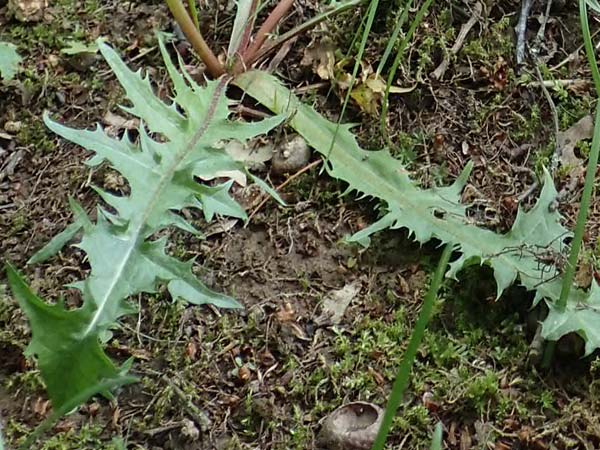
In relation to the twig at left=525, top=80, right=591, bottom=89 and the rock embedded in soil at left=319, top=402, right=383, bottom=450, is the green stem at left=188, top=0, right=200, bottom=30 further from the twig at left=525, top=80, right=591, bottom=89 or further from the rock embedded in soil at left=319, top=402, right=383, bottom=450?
the rock embedded in soil at left=319, top=402, right=383, bottom=450

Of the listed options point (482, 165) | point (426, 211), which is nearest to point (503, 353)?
point (426, 211)

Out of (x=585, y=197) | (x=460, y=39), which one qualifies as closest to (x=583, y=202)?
(x=585, y=197)

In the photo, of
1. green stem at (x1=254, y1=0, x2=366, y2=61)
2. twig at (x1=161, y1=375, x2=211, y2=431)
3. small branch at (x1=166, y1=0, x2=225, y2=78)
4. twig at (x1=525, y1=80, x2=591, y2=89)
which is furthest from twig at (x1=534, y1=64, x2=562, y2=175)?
twig at (x1=161, y1=375, x2=211, y2=431)

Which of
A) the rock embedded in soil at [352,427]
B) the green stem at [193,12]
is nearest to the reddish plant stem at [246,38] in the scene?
the green stem at [193,12]

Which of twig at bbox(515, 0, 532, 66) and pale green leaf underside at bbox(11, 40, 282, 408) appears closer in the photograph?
pale green leaf underside at bbox(11, 40, 282, 408)

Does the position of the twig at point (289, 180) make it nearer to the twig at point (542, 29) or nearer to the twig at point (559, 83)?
the twig at point (559, 83)

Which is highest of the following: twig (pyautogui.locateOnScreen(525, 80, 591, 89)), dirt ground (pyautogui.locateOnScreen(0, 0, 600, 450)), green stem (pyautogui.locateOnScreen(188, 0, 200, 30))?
green stem (pyautogui.locateOnScreen(188, 0, 200, 30))

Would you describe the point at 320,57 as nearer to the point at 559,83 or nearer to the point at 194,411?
the point at 559,83

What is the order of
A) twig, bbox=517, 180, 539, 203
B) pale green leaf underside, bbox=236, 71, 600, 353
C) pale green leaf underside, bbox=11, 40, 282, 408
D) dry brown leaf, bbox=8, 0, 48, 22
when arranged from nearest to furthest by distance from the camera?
pale green leaf underside, bbox=11, 40, 282, 408, pale green leaf underside, bbox=236, 71, 600, 353, twig, bbox=517, 180, 539, 203, dry brown leaf, bbox=8, 0, 48, 22
